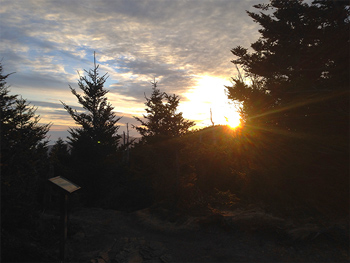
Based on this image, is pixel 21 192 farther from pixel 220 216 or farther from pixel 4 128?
pixel 220 216

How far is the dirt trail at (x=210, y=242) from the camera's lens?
6.41 metres

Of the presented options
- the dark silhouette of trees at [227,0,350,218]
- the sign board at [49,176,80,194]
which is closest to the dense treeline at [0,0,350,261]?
the dark silhouette of trees at [227,0,350,218]

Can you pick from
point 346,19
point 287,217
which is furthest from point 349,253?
point 346,19

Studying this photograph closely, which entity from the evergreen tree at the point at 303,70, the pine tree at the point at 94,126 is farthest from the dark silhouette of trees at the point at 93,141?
the evergreen tree at the point at 303,70

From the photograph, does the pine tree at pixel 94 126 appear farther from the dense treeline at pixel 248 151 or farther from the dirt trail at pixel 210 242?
the dirt trail at pixel 210 242

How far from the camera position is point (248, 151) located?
13141 mm

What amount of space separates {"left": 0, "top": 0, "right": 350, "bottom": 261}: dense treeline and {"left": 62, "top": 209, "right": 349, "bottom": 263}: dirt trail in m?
1.39

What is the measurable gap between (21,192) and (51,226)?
1803 millimetres

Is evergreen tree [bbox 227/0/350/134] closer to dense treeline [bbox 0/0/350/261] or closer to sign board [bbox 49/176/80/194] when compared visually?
dense treeline [bbox 0/0/350/261]

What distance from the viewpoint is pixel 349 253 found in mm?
6117

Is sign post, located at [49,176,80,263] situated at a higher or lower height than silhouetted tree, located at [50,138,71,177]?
lower

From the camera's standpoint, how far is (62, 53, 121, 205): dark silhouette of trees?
16297mm

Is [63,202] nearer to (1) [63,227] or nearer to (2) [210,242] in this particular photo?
(1) [63,227]

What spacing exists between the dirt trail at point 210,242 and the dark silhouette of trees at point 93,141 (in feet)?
20.7
